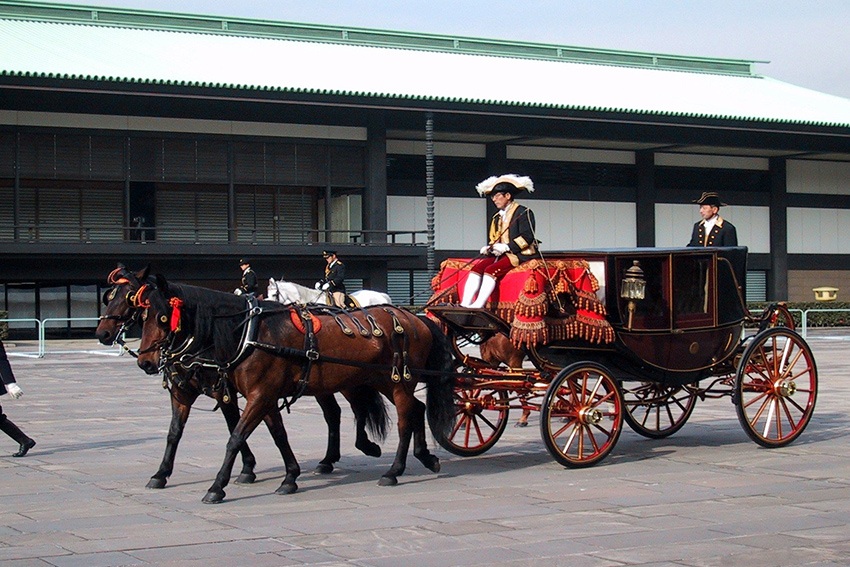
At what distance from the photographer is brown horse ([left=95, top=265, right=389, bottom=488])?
29.3 ft

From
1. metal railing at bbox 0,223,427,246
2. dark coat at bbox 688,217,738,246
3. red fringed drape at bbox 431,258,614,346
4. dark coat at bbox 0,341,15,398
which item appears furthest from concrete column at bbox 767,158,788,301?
dark coat at bbox 0,341,15,398

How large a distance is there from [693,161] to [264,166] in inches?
637

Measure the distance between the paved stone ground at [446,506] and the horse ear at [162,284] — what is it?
1.53 m

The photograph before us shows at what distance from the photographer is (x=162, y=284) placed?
349 inches

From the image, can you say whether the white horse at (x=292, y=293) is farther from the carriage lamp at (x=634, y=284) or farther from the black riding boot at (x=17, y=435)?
the carriage lamp at (x=634, y=284)

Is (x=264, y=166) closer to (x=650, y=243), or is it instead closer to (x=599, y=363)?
(x=650, y=243)

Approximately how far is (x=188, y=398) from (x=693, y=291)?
15.6ft

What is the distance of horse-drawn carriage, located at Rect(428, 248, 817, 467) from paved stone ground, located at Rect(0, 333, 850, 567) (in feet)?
1.40

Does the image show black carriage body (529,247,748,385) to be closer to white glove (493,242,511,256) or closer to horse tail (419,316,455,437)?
white glove (493,242,511,256)

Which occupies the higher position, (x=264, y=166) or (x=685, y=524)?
(x=264, y=166)

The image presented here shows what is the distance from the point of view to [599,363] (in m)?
10.6

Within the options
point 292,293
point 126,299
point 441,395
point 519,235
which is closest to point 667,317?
point 519,235

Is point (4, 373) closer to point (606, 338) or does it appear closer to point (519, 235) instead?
point (519, 235)

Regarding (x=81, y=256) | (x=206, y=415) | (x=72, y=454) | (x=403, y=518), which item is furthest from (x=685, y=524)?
(x=81, y=256)
